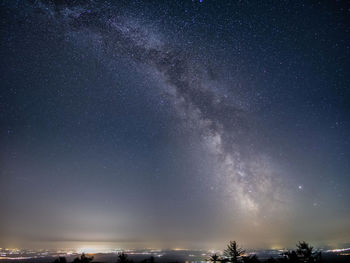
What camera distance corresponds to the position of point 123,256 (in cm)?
2572

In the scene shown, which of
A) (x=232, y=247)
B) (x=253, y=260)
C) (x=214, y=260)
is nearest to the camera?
(x=232, y=247)

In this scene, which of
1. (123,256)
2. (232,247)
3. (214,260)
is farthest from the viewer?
(123,256)

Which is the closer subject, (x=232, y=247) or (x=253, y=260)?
(x=232, y=247)

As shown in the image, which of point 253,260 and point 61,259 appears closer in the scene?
point 253,260

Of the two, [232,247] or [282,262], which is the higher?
[232,247]

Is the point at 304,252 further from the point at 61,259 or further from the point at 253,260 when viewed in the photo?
the point at 61,259

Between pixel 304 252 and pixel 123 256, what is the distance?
2201cm

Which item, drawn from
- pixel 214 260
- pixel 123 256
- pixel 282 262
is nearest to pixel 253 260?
pixel 282 262

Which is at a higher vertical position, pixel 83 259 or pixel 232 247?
pixel 232 247

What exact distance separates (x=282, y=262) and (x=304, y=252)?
3.62 metres

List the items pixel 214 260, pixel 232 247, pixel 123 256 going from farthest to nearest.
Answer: pixel 123 256 → pixel 214 260 → pixel 232 247

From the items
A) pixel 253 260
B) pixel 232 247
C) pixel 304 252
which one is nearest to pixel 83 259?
pixel 232 247

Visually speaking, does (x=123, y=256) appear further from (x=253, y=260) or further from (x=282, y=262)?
(x=282, y=262)

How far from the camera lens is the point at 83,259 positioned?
25516 millimetres
